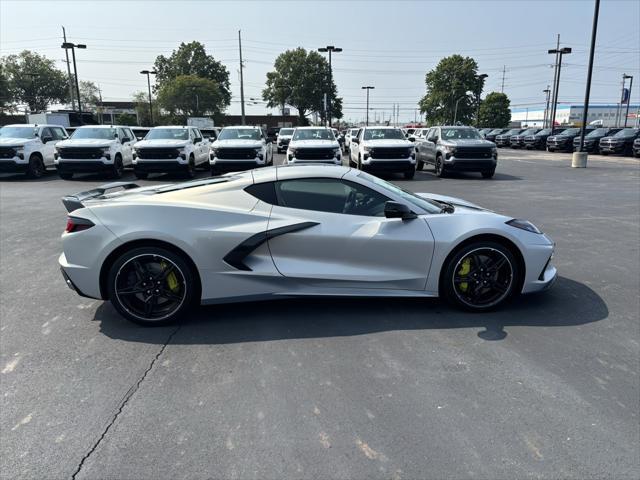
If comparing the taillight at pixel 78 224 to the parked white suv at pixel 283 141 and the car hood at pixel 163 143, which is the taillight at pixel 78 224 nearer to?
the car hood at pixel 163 143

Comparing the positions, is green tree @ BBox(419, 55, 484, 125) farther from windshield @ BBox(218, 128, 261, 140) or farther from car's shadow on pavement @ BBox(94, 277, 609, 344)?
car's shadow on pavement @ BBox(94, 277, 609, 344)

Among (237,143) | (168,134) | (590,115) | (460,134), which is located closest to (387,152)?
(460,134)

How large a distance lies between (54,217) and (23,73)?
332ft

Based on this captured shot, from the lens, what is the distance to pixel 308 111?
109688 mm

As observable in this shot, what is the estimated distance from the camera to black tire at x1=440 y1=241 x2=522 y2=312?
4488 mm

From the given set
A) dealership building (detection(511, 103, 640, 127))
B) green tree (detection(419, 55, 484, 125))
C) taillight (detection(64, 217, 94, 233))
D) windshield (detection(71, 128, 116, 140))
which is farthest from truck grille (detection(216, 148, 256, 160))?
dealership building (detection(511, 103, 640, 127))

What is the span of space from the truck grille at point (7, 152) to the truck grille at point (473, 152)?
15.5 meters

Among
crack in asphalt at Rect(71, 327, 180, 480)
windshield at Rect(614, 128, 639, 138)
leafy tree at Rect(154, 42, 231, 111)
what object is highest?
leafy tree at Rect(154, 42, 231, 111)

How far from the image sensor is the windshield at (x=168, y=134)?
17.5 m

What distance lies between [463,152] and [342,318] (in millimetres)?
14388

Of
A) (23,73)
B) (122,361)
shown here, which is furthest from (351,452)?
(23,73)

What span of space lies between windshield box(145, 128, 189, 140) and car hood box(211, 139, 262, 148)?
1.85 metres

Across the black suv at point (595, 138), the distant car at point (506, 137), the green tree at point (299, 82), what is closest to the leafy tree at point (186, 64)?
the green tree at point (299, 82)

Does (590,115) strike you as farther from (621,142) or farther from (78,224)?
(78,224)
